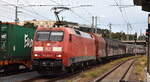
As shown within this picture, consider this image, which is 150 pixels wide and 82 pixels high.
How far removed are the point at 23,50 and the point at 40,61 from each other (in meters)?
3.00

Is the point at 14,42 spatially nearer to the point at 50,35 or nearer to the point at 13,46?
the point at 13,46

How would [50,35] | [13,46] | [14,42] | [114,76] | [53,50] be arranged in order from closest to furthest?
[53,50], [50,35], [13,46], [14,42], [114,76]

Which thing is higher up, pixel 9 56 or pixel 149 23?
pixel 149 23

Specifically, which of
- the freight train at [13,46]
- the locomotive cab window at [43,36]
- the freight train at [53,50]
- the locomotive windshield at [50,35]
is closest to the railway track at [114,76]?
the freight train at [53,50]

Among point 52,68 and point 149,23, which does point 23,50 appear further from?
point 149,23

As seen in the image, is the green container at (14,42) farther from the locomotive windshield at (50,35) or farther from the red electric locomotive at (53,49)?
the locomotive windshield at (50,35)

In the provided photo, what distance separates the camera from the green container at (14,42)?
62.4 feet

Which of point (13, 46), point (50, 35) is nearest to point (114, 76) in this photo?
point (50, 35)

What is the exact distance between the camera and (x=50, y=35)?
19344mm

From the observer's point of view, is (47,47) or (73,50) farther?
(73,50)

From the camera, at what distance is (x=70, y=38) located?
63.6 ft

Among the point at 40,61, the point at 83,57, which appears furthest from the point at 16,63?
the point at 83,57

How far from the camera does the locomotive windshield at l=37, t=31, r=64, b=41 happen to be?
754 inches

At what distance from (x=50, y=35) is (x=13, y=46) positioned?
2.31 metres
